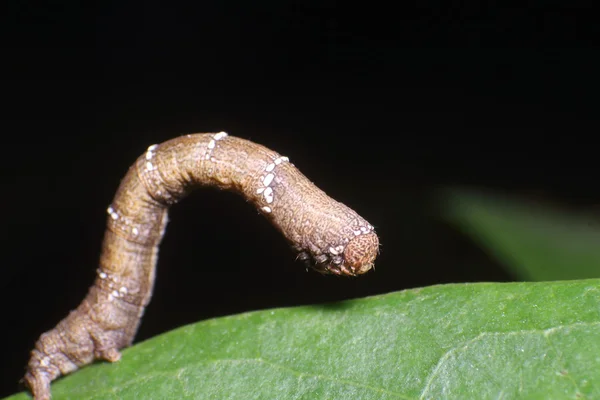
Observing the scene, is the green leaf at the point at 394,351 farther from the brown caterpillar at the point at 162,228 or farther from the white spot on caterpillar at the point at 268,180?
the white spot on caterpillar at the point at 268,180

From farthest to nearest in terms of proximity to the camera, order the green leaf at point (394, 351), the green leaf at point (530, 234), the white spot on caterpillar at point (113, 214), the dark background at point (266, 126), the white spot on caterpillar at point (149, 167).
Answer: the dark background at point (266, 126) < the white spot on caterpillar at point (113, 214) < the white spot on caterpillar at point (149, 167) < the green leaf at point (530, 234) < the green leaf at point (394, 351)

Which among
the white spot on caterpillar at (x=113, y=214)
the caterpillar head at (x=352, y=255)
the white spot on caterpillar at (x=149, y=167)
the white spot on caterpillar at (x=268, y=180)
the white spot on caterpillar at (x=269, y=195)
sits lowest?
the caterpillar head at (x=352, y=255)

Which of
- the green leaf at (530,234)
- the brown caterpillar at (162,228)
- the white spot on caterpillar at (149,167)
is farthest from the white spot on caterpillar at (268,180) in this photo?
the green leaf at (530,234)

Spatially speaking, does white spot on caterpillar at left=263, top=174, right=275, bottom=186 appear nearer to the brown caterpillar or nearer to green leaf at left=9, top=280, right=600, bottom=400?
the brown caterpillar

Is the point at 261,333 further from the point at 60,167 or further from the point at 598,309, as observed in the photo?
the point at 60,167

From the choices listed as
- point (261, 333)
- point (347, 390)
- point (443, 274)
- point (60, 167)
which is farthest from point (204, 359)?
point (60, 167)

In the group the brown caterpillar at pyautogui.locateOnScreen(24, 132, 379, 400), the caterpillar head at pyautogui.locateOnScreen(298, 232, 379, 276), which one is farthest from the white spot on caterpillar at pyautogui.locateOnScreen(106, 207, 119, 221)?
the caterpillar head at pyautogui.locateOnScreen(298, 232, 379, 276)

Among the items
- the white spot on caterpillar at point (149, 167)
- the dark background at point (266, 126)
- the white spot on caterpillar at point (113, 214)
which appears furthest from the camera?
the dark background at point (266, 126)

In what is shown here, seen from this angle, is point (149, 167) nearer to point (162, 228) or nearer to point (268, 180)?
point (162, 228)
